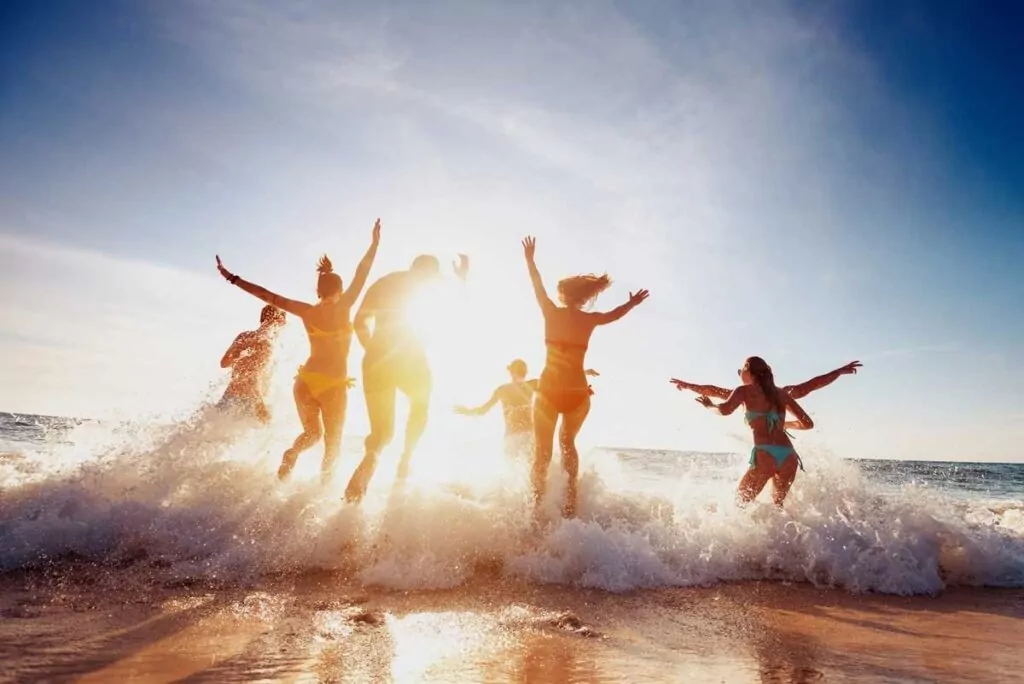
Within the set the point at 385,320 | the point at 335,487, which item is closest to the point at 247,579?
the point at 335,487

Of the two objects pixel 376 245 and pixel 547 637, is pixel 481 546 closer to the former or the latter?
pixel 547 637

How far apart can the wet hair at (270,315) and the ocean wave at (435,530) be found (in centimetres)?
129

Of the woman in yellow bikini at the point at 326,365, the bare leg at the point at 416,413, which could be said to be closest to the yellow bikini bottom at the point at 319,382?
the woman in yellow bikini at the point at 326,365

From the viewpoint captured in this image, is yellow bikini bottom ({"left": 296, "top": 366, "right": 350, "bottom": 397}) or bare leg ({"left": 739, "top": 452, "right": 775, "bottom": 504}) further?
bare leg ({"left": 739, "top": 452, "right": 775, "bottom": 504})

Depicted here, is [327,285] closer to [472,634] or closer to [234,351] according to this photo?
[234,351]

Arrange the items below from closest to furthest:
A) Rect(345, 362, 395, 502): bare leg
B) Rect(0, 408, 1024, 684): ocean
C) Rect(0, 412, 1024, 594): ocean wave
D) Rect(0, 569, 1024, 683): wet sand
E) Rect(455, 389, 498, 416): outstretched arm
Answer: Rect(0, 569, 1024, 683): wet sand → Rect(0, 408, 1024, 684): ocean → Rect(0, 412, 1024, 594): ocean wave → Rect(345, 362, 395, 502): bare leg → Rect(455, 389, 498, 416): outstretched arm

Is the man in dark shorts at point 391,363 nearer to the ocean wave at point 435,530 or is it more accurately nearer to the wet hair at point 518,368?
the ocean wave at point 435,530

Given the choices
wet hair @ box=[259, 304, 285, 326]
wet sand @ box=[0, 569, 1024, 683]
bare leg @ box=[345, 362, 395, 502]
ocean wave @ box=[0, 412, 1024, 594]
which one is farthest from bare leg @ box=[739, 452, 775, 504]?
wet hair @ box=[259, 304, 285, 326]

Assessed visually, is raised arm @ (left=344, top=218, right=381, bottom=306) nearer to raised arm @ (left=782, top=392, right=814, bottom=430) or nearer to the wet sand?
the wet sand

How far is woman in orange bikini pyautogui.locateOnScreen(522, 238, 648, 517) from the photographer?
6.34m

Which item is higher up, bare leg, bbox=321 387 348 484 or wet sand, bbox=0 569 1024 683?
bare leg, bbox=321 387 348 484

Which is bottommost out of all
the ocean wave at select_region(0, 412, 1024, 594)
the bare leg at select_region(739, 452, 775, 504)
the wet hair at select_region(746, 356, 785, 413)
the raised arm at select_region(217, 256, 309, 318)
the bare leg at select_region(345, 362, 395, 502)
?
the ocean wave at select_region(0, 412, 1024, 594)

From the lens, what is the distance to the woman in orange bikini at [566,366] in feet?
20.8

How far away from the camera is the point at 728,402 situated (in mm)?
7027
